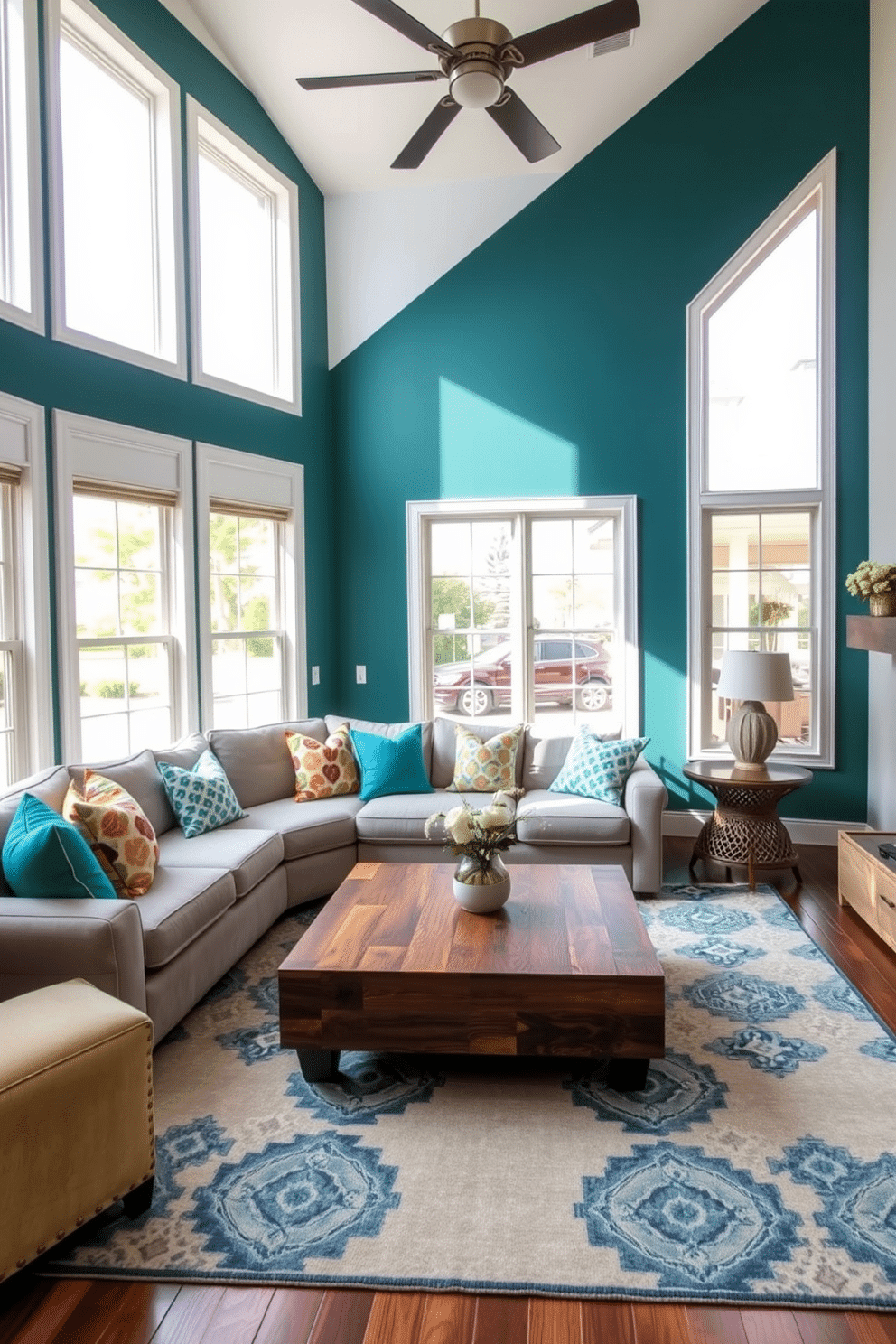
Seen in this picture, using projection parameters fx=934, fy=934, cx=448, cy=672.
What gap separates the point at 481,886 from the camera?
132 inches

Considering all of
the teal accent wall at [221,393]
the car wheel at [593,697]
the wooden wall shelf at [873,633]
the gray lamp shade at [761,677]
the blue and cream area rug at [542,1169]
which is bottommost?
the blue and cream area rug at [542,1169]

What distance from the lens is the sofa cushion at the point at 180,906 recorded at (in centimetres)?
315

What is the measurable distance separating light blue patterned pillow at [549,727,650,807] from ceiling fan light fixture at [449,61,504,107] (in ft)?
10.1

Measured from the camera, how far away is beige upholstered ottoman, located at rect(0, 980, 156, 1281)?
6.69ft

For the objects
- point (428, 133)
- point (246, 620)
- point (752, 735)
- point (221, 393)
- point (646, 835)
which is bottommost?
point (646, 835)

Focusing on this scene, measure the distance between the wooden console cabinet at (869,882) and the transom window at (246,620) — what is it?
334 cm

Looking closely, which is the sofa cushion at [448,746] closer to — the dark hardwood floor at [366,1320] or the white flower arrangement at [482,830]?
the white flower arrangement at [482,830]

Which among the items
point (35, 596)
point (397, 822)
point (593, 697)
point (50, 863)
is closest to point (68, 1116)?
point (50, 863)

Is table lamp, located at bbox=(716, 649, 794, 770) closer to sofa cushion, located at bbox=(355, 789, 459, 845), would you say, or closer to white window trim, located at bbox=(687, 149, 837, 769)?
white window trim, located at bbox=(687, 149, 837, 769)

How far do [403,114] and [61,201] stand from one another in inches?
93.2

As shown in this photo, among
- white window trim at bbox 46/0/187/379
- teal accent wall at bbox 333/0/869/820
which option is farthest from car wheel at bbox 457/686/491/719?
white window trim at bbox 46/0/187/379

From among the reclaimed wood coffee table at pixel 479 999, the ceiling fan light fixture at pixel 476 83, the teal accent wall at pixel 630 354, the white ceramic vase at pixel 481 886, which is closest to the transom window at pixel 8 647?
the reclaimed wood coffee table at pixel 479 999

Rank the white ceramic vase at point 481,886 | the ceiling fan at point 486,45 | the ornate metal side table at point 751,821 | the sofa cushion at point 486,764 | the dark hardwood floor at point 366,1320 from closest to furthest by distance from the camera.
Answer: the dark hardwood floor at point 366,1320
the ceiling fan at point 486,45
the white ceramic vase at point 481,886
the ornate metal side table at point 751,821
the sofa cushion at point 486,764

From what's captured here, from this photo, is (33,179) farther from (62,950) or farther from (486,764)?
(486,764)
